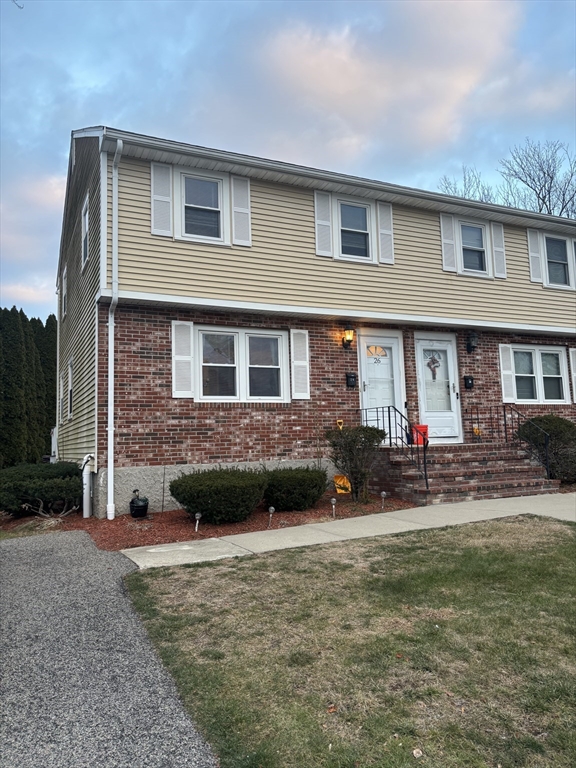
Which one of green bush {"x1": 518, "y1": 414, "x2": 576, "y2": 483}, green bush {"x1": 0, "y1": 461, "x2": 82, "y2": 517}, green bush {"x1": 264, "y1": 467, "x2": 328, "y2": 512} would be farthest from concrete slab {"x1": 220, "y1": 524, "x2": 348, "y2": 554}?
green bush {"x1": 518, "y1": 414, "x2": 576, "y2": 483}

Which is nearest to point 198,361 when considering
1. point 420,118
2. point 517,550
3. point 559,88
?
point 517,550

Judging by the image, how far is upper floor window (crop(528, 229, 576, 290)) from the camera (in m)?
13.0

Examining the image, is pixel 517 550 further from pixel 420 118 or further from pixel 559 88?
pixel 559 88

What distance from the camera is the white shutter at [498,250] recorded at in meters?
12.4

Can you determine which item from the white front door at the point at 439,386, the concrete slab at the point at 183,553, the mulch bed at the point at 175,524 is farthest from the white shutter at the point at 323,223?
the concrete slab at the point at 183,553

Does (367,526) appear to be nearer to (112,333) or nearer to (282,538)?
(282,538)

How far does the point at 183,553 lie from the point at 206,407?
3.78 m

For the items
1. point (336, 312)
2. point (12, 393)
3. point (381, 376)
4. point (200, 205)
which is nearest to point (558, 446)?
point (381, 376)

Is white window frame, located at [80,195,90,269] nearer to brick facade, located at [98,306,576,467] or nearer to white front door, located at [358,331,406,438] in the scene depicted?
brick facade, located at [98,306,576,467]

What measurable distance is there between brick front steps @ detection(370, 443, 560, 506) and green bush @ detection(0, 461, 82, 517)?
498cm

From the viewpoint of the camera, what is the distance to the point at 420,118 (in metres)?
18.1

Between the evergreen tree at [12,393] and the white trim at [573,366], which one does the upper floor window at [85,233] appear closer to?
the evergreen tree at [12,393]

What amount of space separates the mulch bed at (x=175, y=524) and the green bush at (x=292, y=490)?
5.4 inches

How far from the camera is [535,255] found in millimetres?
12984
